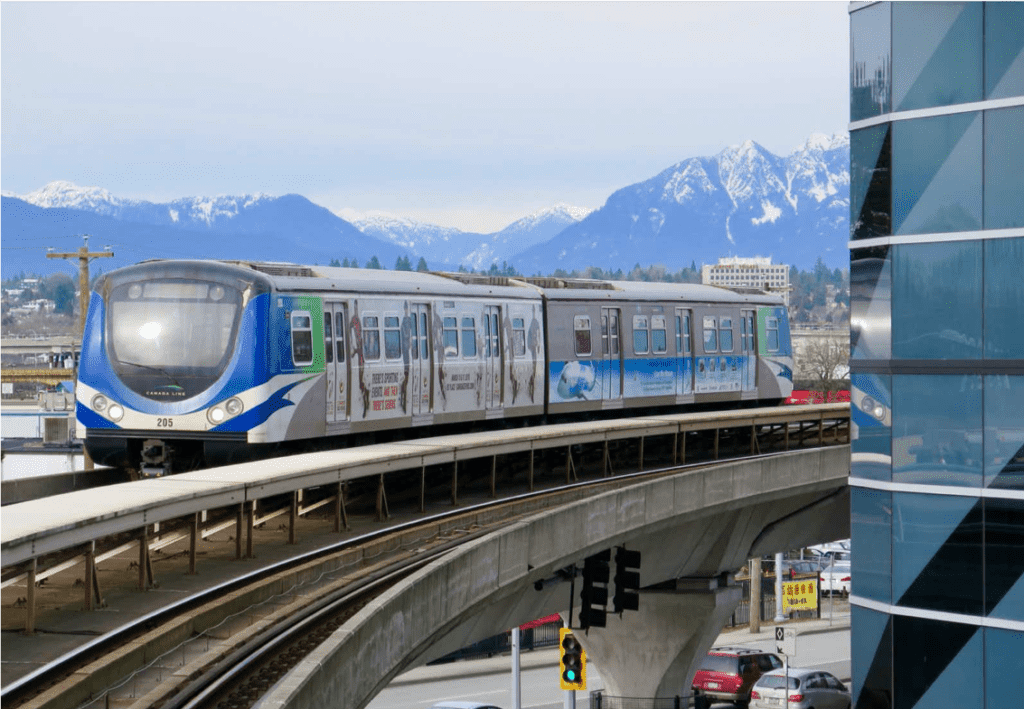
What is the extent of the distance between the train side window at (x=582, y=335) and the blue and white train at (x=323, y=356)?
0.04 m

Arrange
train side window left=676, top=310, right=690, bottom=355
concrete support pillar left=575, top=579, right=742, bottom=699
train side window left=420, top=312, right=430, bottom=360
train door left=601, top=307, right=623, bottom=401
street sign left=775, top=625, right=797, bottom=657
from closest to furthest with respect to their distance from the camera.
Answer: train side window left=420, top=312, right=430, bottom=360, concrete support pillar left=575, top=579, right=742, bottom=699, street sign left=775, top=625, right=797, bottom=657, train door left=601, top=307, right=623, bottom=401, train side window left=676, top=310, right=690, bottom=355

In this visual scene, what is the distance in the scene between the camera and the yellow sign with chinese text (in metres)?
53.6

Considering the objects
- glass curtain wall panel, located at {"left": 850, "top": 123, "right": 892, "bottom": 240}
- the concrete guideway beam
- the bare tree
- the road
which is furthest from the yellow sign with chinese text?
the bare tree

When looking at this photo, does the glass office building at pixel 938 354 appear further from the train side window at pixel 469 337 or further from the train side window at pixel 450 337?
the train side window at pixel 469 337

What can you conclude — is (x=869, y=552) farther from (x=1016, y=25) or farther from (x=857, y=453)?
(x=1016, y=25)

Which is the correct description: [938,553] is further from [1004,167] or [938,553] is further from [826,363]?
[826,363]

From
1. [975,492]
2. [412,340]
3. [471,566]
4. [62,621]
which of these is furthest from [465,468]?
[62,621]

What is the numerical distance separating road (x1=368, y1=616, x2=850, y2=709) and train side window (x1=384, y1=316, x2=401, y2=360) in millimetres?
15109

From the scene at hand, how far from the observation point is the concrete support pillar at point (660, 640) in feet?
95.9

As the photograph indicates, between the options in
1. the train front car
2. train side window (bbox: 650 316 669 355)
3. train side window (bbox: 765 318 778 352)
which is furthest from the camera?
train side window (bbox: 765 318 778 352)

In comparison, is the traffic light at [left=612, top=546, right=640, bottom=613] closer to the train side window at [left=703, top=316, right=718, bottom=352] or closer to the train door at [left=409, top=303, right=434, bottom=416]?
the train door at [left=409, top=303, right=434, bottom=416]

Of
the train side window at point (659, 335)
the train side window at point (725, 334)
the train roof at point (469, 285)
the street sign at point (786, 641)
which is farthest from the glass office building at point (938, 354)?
the train side window at point (725, 334)

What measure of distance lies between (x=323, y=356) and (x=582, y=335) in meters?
9.49

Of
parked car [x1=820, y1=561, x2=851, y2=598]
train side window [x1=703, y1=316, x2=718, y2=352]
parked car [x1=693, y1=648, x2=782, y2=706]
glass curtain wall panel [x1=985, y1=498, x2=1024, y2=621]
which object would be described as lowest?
parked car [x1=820, y1=561, x2=851, y2=598]
